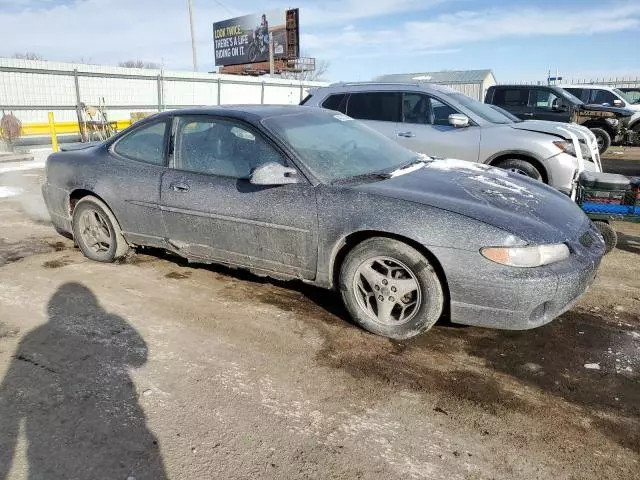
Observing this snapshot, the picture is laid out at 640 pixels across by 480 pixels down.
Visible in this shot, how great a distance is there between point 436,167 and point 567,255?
137 cm

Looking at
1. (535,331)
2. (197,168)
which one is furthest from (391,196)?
(197,168)

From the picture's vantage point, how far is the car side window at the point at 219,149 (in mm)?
3893

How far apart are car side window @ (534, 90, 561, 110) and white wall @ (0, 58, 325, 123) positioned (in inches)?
473

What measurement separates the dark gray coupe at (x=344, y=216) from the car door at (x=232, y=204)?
0.4 inches

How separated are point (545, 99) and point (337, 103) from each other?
8.31 metres

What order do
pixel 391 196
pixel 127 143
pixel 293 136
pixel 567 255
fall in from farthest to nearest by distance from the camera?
pixel 127 143
pixel 293 136
pixel 391 196
pixel 567 255

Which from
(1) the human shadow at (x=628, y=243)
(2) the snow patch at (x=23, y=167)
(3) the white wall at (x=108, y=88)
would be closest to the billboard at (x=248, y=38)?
(3) the white wall at (x=108, y=88)

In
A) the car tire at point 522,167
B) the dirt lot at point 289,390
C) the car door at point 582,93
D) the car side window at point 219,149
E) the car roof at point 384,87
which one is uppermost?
the car door at point 582,93

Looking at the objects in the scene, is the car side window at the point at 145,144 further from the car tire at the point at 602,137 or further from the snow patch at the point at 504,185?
the car tire at the point at 602,137

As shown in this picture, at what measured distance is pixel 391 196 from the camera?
3363 mm

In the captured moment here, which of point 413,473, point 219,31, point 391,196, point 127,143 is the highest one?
point 219,31

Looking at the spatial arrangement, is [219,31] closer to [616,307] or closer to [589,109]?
[589,109]

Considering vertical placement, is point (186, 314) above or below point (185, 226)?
below

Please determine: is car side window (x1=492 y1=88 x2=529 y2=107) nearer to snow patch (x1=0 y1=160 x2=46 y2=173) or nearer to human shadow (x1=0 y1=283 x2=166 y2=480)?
snow patch (x1=0 y1=160 x2=46 y2=173)
